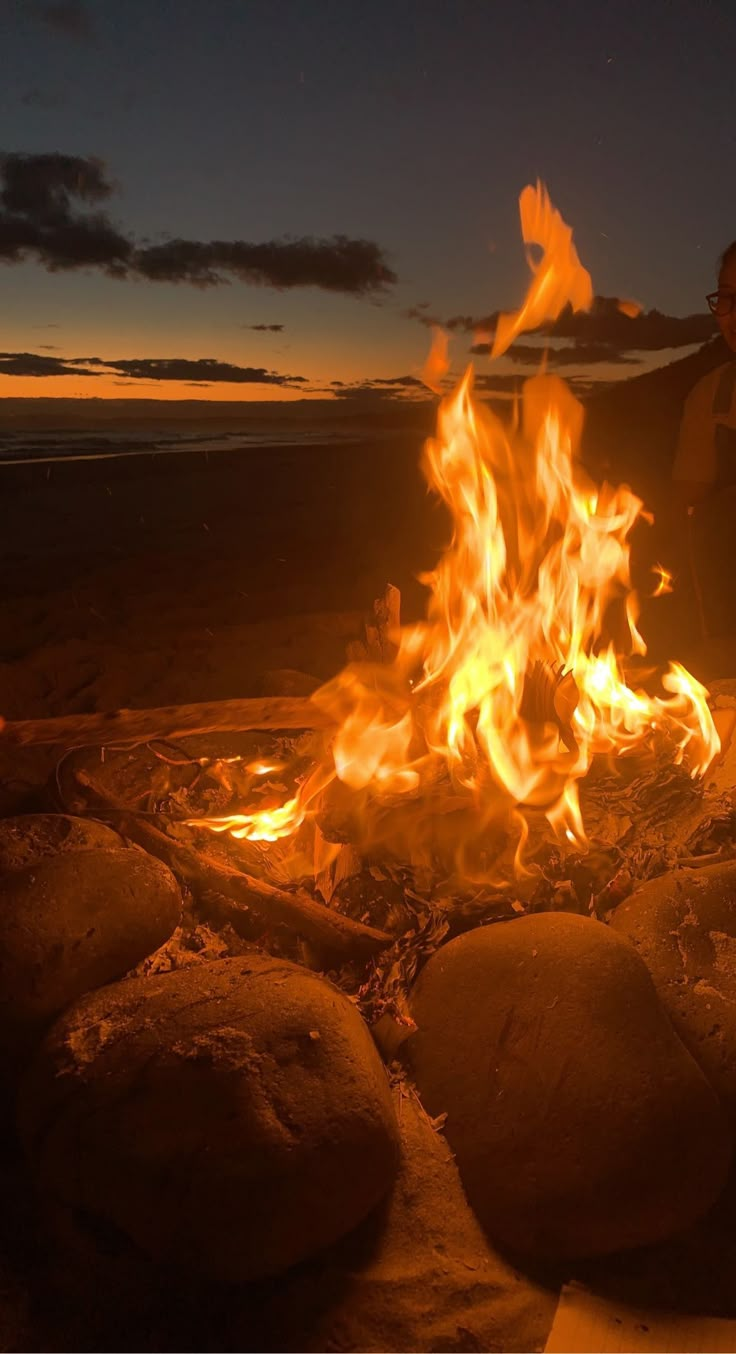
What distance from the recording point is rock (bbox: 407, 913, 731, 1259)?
211 centimetres

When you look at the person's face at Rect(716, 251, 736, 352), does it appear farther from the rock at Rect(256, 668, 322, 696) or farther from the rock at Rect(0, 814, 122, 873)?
the rock at Rect(0, 814, 122, 873)

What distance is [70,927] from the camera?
270 cm

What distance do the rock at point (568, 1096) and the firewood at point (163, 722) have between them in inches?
59.0

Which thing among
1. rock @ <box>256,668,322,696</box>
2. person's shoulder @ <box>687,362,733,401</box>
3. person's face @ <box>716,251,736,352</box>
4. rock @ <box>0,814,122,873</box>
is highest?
person's face @ <box>716,251,736,352</box>

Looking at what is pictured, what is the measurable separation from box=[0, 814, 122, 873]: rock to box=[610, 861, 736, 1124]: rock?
6.71 ft

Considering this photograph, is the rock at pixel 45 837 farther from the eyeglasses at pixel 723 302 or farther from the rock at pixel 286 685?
the eyeglasses at pixel 723 302

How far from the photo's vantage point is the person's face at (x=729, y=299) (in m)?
4.26

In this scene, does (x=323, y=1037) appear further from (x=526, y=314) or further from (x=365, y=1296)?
(x=526, y=314)

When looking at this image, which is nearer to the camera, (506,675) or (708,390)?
(506,675)

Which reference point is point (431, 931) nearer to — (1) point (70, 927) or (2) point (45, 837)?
(1) point (70, 927)

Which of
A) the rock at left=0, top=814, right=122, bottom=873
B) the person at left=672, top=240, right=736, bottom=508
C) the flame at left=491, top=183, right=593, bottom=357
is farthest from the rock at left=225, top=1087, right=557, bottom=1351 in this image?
the person at left=672, top=240, right=736, bottom=508

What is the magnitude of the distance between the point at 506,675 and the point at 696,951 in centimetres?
156

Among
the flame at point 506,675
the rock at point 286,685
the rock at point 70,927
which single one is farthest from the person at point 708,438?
the rock at point 70,927

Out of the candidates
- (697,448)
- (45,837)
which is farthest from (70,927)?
(697,448)
